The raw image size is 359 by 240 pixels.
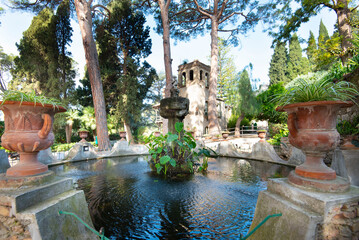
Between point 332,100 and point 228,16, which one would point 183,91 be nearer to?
point 228,16

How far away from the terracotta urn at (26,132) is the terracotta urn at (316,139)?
8.22 ft

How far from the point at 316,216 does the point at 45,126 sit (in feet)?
8.23

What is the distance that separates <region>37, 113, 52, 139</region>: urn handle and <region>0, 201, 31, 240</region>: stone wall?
0.65 meters

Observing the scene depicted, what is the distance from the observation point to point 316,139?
1.43 metres

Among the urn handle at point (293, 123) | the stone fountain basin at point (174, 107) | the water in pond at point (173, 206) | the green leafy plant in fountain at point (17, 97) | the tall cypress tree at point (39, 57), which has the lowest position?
the water in pond at point (173, 206)

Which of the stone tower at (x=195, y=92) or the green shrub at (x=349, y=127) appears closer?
the green shrub at (x=349, y=127)

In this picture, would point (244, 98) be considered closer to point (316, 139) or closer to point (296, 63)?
point (296, 63)

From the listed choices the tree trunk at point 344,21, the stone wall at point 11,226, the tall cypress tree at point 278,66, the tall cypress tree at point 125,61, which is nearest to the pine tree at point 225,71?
the tall cypress tree at point 278,66

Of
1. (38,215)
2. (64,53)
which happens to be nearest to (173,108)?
(38,215)

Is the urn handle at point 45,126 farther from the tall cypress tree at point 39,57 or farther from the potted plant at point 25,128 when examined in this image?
the tall cypress tree at point 39,57

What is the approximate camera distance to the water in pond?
1.92 m

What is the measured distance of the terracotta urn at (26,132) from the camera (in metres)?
1.67

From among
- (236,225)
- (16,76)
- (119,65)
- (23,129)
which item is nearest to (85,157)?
(23,129)

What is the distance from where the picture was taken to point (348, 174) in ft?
10.1
